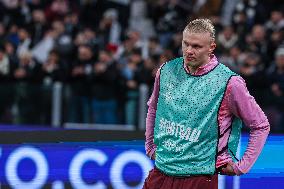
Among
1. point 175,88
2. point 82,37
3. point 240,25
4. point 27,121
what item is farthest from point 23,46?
point 175,88

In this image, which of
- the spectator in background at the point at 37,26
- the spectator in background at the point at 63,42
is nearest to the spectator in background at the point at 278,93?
the spectator in background at the point at 63,42

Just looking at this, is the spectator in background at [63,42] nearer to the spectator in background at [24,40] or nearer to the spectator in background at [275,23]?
the spectator in background at [24,40]

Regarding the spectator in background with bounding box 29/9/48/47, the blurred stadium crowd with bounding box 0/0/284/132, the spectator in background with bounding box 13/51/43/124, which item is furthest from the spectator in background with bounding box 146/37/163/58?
the spectator in background with bounding box 29/9/48/47

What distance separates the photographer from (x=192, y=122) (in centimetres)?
502

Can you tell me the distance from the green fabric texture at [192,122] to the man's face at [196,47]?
128 mm

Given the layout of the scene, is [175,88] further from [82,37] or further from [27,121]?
[82,37]

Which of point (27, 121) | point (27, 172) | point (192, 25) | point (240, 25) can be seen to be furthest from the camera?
point (240, 25)

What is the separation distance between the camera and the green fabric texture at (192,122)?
5.00m

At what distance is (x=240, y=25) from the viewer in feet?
50.8

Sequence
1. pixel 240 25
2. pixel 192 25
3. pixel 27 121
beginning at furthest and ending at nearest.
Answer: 1. pixel 240 25
2. pixel 27 121
3. pixel 192 25

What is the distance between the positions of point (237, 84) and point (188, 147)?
19.0 inches

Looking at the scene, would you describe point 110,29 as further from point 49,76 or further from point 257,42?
point 257,42

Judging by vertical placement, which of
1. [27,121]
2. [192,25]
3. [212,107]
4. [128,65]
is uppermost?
[192,25]

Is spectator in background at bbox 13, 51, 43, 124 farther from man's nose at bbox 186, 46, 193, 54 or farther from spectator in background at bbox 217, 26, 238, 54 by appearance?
man's nose at bbox 186, 46, 193, 54
